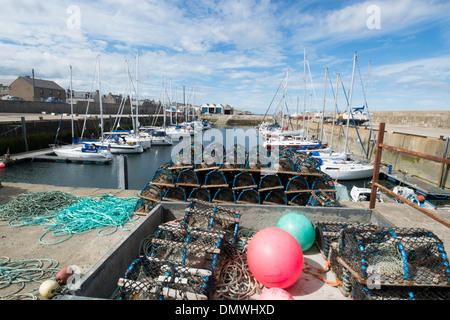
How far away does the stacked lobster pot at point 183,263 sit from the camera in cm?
262

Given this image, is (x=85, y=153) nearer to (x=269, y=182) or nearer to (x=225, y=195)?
(x=225, y=195)

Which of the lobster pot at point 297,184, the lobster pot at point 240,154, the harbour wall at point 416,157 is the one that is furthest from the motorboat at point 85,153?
the harbour wall at point 416,157

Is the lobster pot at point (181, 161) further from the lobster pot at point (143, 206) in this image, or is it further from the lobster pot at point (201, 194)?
the lobster pot at point (143, 206)

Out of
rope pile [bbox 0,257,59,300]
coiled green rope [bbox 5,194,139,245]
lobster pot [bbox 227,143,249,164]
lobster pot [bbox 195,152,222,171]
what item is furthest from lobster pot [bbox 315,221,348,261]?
rope pile [bbox 0,257,59,300]

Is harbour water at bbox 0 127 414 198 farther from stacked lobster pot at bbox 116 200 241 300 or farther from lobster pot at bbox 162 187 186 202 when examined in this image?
stacked lobster pot at bbox 116 200 241 300

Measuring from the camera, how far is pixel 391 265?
318 cm

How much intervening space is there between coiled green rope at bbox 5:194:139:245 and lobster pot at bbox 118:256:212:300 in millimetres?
2032

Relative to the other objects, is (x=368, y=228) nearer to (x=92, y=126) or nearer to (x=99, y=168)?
(x=99, y=168)

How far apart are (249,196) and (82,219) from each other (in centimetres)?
352

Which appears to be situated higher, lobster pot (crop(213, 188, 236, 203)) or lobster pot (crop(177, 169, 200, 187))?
lobster pot (crop(177, 169, 200, 187))

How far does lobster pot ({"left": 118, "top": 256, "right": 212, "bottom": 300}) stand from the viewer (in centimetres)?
257

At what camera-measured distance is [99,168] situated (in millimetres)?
19141
